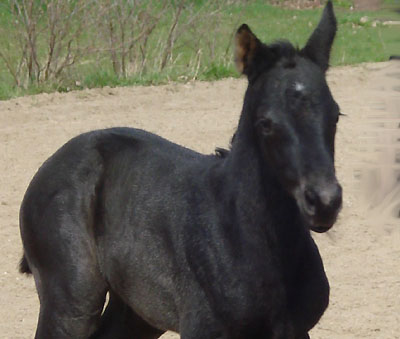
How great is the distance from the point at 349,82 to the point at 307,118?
874 centimetres

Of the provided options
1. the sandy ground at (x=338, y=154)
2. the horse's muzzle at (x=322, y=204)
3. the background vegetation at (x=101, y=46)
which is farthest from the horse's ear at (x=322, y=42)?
the background vegetation at (x=101, y=46)

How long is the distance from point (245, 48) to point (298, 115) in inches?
14.4

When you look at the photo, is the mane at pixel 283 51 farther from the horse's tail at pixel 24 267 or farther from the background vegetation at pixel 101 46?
the background vegetation at pixel 101 46

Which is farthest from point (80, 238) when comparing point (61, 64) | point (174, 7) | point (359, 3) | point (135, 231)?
point (174, 7)

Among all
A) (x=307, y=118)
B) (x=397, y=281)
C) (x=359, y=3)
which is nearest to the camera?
(x=359, y=3)

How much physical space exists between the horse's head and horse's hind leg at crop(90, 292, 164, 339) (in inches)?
46.6

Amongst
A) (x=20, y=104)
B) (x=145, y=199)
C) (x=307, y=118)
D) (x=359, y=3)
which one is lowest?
(x=20, y=104)

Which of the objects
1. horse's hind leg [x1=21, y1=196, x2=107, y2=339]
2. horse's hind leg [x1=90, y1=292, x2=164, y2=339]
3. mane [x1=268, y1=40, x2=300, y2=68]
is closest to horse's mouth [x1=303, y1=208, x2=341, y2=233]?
mane [x1=268, y1=40, x2=300, y2=68]

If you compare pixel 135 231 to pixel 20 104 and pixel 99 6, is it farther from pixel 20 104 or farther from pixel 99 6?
pixel 99 6

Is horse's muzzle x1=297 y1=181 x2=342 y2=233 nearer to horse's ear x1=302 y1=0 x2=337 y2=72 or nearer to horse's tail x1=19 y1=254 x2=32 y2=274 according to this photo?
horse's ear x1=302 y1=0 x2=337 y2=72

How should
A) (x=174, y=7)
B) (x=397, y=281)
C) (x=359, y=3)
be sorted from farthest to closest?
(x=174, y=7), (x=397, y=281), (x=359, y=3)

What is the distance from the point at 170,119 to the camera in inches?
398

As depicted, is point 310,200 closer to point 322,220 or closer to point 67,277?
point 322,220

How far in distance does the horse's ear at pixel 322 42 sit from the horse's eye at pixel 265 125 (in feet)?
1.21
